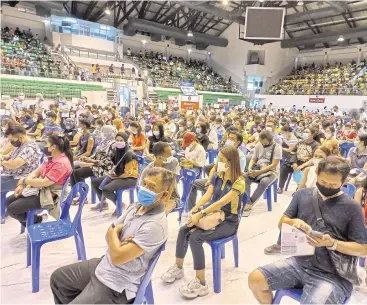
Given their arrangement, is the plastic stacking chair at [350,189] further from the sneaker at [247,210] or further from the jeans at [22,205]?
the jeans at [22,205]

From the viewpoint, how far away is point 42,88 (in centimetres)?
1395

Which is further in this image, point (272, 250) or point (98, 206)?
point (98, 206)

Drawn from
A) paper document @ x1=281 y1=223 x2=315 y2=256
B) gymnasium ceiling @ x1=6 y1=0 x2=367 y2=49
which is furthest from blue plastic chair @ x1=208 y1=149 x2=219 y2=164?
gymnasium ceiling @ x1=6 y1=0 x2=367 y2=49

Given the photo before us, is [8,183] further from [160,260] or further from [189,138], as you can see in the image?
[189,138]

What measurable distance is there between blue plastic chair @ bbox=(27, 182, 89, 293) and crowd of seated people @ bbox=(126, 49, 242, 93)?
58.2ft

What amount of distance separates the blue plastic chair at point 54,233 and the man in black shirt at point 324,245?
1.53m

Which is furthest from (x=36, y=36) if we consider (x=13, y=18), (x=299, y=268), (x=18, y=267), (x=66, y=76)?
(x=299, y=268)

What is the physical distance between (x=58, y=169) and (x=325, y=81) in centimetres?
2362

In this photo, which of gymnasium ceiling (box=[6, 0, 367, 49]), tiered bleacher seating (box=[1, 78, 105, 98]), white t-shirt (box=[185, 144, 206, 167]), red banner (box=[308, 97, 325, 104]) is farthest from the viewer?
red banner (box=[308, 97, 325, 104])

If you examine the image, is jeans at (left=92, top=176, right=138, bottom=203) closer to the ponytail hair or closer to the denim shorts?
the ponytail hair

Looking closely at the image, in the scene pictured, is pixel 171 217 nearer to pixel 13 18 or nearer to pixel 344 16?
pixel 13 18

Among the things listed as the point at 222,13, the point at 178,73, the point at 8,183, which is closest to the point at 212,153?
the point at 8,183

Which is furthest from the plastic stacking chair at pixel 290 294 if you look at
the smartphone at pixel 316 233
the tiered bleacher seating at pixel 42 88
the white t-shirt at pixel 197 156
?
the tiered bleacher seating at pixel 42 88

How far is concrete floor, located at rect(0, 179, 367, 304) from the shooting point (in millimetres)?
2338
